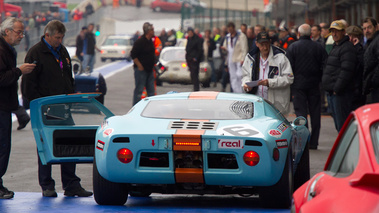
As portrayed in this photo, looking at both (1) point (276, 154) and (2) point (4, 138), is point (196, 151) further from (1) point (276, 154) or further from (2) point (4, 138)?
(2) point (4, 138)

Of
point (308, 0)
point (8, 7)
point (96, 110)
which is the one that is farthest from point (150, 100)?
point (8, 7)

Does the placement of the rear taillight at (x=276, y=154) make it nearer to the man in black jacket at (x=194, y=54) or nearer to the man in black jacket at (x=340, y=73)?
the man in black jacket at (x=340, y=73)

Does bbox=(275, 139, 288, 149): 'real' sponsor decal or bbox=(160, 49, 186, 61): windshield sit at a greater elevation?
bbox=(275, 139, 288, 149): 'real' sponsor decal

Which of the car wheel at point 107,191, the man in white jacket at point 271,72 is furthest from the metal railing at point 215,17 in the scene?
the car wheel at point 107,191

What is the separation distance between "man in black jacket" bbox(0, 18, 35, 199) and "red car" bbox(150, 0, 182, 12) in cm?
9888

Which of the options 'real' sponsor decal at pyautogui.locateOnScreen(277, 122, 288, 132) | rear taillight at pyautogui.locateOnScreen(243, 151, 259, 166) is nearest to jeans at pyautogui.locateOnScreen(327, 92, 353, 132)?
'real' sponsor decal at pyautogui.locateOnScreen(277, 122, 288, 132)

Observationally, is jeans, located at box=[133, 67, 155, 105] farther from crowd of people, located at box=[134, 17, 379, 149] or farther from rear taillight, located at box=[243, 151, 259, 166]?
rear taillight, located at box=[243, 151, 259, 166]

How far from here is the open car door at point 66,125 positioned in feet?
28.0

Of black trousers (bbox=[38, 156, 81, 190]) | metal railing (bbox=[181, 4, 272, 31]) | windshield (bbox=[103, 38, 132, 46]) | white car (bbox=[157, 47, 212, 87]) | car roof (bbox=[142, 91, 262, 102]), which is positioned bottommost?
windshield (bbox=[103, 38, 132, 46])

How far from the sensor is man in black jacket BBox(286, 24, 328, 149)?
12688 mm

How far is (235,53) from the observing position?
21.0 meters

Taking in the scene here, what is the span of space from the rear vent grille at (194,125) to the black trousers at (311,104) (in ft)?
17.5

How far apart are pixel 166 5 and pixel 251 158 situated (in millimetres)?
101843

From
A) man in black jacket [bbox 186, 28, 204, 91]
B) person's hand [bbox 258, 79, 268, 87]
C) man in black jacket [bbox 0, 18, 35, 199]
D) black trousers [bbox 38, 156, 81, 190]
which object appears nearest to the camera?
man in black jacket [bbox 0, 18, 35, 199]
